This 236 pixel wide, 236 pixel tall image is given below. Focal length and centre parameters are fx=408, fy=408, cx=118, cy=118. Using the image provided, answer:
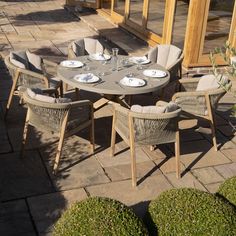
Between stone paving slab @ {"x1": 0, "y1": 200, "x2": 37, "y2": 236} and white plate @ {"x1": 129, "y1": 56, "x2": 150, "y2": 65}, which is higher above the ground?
white plate @ {"x1": 129, "y1": 56, "x2": 150, "y2": 65}

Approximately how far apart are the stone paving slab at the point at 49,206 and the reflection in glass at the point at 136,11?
6937mm

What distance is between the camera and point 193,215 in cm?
344

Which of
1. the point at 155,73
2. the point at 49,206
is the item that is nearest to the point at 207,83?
the point at 155,73

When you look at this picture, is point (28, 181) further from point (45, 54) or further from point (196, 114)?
point (45, 54)

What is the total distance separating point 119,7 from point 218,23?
4006mm

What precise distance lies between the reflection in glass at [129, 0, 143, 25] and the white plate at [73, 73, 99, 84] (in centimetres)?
533

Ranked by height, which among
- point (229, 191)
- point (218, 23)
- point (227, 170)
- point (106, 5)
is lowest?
point (227, 170)

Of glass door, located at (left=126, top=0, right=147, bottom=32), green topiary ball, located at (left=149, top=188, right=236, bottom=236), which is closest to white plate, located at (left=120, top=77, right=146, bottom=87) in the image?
green topiary ball, located at (left=149, top=188, right=236, bottom=236)

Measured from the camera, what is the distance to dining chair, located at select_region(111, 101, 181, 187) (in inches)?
185

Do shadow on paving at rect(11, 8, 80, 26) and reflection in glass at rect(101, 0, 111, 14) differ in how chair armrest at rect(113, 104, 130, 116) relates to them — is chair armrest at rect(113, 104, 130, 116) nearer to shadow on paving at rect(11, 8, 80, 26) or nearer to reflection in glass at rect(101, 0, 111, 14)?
shadow on paving at rect(11, 8, 80, 26)

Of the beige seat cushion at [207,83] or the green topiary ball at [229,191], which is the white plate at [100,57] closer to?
the beige seat cushion at [207,83]

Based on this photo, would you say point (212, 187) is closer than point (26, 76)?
Yes

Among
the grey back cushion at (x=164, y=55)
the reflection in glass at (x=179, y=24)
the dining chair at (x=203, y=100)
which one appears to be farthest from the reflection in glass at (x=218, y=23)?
the dining chair at (x=203, y=100)

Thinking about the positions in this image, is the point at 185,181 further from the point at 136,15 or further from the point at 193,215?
the point at 136,15
